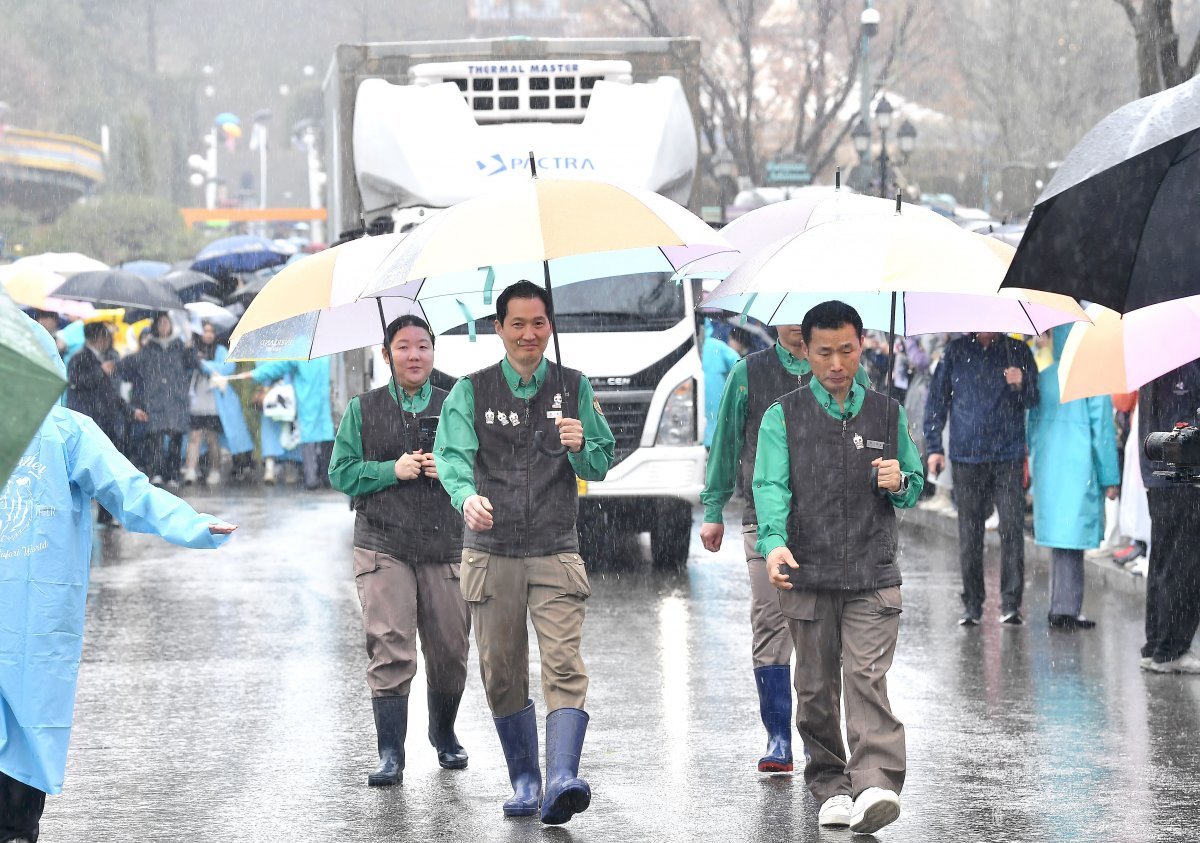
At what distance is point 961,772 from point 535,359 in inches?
91.8

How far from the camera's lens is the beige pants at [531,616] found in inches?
259

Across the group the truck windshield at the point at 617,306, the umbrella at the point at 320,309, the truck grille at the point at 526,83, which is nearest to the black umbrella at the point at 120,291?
the truck grille at the point at 526,83

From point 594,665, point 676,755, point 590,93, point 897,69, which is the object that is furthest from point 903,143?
point 676,755

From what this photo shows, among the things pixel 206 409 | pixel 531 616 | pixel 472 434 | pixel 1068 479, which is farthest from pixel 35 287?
pixel 531 616

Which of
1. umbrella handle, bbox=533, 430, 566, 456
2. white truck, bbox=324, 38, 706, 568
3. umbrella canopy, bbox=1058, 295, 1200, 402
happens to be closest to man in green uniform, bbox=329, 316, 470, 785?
umbrella handle, bbox=533, 430, 566, 456

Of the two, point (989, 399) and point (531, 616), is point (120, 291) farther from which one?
point (531, 616)

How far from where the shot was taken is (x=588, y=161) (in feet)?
45.7

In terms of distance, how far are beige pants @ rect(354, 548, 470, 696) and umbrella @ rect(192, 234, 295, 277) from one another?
22.6 m

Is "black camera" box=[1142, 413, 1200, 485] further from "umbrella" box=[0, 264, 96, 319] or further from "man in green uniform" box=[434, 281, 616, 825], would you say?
"umbrella" box=[0, 264, 96, 319]

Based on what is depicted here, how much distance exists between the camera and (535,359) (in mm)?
6703

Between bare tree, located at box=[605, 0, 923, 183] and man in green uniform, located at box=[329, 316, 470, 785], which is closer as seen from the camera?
man in green uniform, located at box=[329, 316, 470, 785]

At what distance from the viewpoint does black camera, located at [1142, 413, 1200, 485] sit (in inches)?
240

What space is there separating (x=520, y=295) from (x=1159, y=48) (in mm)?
10548

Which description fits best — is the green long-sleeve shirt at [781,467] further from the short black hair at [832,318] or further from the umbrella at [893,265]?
the umbrella at [893,265]
